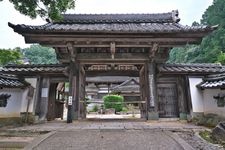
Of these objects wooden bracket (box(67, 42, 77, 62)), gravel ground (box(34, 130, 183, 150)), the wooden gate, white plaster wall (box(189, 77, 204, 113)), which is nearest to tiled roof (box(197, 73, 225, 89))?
white plaster wall (box(189, 77, 204, 113))

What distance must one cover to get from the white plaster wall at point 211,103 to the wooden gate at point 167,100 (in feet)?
5.43

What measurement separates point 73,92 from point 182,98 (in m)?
5.54

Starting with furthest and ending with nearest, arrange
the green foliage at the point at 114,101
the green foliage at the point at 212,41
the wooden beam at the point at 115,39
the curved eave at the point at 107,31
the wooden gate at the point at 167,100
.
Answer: the green foliage at the point at 212,41
the green foliage at the point at 114,101
the wooden gate at the point at 167,100
the wooden beam at the point at 115,39
the curved eave at the point at 107,31

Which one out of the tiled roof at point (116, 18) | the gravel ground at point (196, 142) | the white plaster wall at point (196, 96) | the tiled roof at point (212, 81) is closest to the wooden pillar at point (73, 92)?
the tiled roof at point (116, 18)

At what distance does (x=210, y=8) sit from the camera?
40938mm

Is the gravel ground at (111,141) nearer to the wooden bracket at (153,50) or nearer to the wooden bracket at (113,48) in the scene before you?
the wooden bracket at (113,48)

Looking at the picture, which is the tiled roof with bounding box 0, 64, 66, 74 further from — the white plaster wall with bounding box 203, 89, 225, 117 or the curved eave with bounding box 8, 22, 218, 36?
the white plaster wall with bounding box 203, 89, 225, 117

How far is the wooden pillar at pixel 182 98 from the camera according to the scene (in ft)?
33.1

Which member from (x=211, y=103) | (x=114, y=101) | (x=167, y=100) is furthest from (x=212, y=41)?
(x=211, y=103)

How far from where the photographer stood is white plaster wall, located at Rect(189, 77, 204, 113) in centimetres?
963

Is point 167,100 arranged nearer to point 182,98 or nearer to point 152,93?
point 182,98

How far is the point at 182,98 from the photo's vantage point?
10.3m

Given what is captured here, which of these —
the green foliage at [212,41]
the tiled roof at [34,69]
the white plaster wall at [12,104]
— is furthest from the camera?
the green foliage at [212,41]

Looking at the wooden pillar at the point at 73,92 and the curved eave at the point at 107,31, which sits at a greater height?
the curved eave at the point at 107,31
